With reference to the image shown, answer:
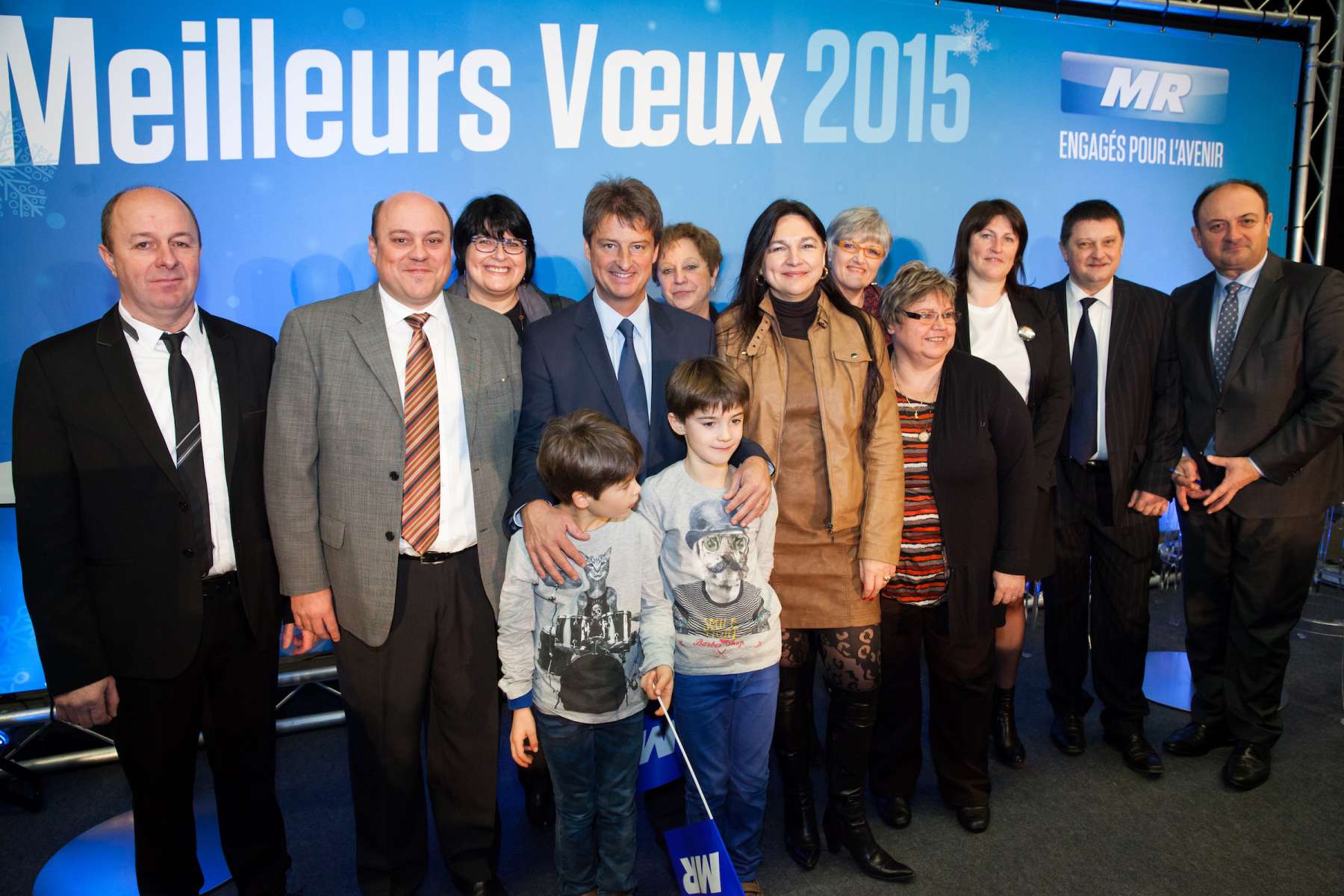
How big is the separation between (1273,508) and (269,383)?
3.22 meters

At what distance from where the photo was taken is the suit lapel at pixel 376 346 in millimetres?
2145

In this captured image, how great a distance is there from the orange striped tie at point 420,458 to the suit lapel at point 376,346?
1.7 inches

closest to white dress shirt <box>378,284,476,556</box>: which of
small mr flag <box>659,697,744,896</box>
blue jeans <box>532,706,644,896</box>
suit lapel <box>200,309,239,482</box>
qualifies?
suit lapel <box>200,309,239,482</box>

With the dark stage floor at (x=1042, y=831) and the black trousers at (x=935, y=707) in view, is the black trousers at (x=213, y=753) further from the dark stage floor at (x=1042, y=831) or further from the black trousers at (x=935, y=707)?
the black trousers at (x=935, y=707)

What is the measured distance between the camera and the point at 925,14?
4.45 meters

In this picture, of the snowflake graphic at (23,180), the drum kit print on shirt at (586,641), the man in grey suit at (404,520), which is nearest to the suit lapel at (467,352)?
the man in grey suit at (404,520)

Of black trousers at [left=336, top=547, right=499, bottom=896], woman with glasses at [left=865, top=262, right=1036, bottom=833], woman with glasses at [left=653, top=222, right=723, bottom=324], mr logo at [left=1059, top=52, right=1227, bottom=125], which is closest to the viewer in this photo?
black trousers at [left=336, top=547, right=499, bottom=896]

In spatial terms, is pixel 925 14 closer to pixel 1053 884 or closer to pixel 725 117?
pixel 725 117

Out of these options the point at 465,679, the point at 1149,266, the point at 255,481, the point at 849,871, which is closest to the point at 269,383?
the point at 255,481

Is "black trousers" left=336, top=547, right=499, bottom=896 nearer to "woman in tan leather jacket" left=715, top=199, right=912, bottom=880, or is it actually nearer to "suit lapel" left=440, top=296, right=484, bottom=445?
"suit lapel" left=440, top=296, right=484, bottom=445

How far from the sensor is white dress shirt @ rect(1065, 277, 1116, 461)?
311cm

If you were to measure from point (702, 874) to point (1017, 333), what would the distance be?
2.05 m

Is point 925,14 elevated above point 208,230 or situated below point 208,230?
above

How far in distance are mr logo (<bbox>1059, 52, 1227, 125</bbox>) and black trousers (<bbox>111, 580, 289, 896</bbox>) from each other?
4796 mm
